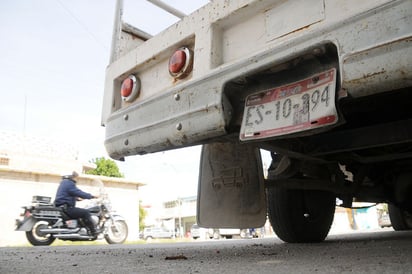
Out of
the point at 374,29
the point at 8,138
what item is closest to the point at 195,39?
the point at 374,29

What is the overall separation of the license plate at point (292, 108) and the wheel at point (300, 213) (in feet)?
5.13

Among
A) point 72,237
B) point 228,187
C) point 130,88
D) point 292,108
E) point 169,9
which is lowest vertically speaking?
point 72,237

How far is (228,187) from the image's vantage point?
3037 mm

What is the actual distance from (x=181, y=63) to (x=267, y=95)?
568 millimetres

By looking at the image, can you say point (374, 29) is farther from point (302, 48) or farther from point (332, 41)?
point (302, 48)

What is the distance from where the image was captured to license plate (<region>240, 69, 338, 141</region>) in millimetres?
1729

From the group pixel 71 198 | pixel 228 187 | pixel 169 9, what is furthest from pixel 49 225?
pixel 169 9

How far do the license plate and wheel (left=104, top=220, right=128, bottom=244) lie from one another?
7195 mm

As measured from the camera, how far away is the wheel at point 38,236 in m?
7.57

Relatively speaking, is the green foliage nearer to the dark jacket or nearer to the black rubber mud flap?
the dark jacket

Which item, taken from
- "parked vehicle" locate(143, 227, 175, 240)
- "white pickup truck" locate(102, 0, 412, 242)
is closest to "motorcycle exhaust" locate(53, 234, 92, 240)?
"white pickup truck" locate(102, 0, 412, 242)

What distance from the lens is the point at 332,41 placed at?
1.67 metres

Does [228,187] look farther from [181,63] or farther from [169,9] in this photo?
[169,9]

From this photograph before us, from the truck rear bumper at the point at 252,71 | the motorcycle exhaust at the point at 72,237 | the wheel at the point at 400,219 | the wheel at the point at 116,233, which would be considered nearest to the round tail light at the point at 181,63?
the truck rear bumper at the point at 252,71
